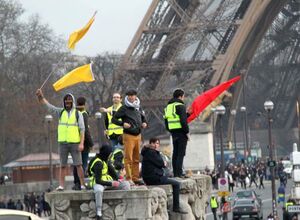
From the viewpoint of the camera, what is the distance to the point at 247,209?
157 ft

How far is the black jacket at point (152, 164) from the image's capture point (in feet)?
54.0

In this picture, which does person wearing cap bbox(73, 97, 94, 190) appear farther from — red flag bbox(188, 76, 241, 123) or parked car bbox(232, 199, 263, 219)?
parked car bbox(232, 199, 263, 219)

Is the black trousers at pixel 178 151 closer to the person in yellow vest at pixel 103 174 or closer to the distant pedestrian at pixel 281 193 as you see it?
the person in yellow vest at pixel 103 174

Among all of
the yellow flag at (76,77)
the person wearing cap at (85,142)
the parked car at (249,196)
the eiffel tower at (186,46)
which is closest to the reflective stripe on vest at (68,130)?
the person wearing cap at (85,142)

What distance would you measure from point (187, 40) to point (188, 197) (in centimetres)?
5289

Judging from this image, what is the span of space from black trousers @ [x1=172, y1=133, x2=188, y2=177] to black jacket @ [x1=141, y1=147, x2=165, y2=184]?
4.27 ft

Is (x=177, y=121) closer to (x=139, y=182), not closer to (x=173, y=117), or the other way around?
(x=173, y=117)

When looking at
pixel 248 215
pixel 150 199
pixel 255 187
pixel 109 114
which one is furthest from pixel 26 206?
pixel 150 199

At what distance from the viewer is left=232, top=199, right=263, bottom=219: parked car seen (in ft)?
157

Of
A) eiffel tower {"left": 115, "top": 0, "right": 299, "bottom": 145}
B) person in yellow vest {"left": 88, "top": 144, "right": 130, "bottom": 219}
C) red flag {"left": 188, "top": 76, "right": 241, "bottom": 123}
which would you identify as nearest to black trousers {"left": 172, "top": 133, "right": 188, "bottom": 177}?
red flag {"left": 188, "top": 76, "right": 241, "bottom": 123}

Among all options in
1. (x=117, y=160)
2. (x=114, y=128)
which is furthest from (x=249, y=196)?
(x=117, y=160)

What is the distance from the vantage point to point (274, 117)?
114 meters

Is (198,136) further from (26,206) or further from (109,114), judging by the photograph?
(109,114)

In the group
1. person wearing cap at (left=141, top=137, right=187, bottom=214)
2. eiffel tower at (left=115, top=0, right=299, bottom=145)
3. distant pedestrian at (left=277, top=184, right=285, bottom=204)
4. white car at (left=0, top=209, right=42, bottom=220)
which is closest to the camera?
white car at (left=0, top=209, right=42, bottom=220)
